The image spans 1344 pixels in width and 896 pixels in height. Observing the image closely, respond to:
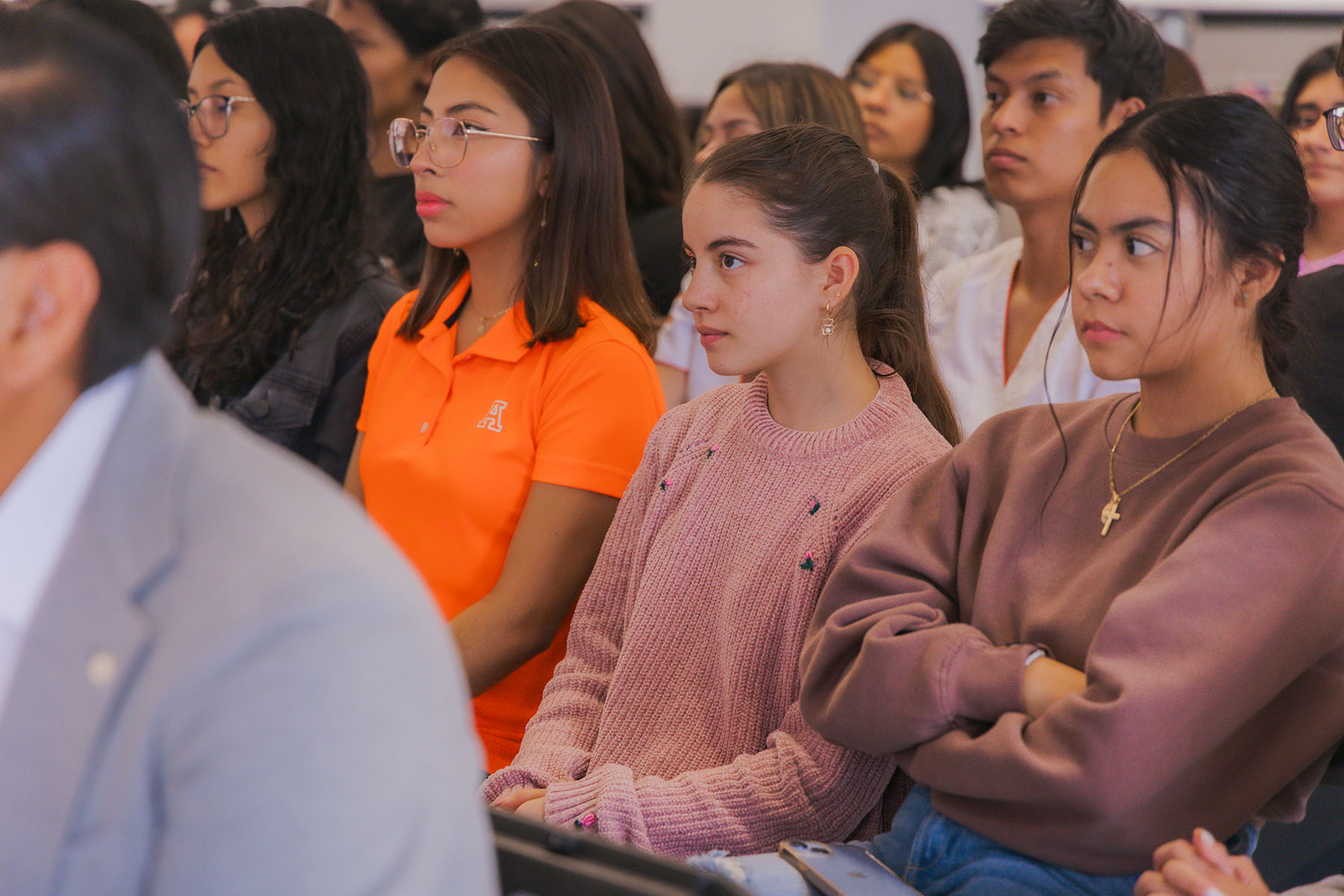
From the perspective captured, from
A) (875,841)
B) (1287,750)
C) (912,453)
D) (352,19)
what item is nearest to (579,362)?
(912,453)

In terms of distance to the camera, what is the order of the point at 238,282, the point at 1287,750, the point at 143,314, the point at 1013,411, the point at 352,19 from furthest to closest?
the point at 352,19 < the point at 238,282 < the point at 1013,411 < the point at 1287,750 < the point at 143,314

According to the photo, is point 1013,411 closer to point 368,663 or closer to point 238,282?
point 368,663

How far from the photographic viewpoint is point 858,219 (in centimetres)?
179

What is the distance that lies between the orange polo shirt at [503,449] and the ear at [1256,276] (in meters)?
0.91

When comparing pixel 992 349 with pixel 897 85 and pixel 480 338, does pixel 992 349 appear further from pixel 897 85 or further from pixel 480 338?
pixel 897 85

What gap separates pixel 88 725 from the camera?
721mm

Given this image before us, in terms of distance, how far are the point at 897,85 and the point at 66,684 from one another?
3.21 metres

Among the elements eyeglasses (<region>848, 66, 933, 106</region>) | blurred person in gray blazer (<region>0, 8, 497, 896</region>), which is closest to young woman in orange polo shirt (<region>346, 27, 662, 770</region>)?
blurred person in gray blazer (<region>0, 8, 497, 896</region>)

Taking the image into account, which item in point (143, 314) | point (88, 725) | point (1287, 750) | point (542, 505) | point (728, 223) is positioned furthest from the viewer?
point (542, 505)

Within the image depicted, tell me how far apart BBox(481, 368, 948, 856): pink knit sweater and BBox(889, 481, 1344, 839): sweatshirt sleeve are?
0.32 metres

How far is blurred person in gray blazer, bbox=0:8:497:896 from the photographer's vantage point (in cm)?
71

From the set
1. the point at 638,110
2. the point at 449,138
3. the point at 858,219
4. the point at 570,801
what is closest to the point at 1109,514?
the point at 858,219

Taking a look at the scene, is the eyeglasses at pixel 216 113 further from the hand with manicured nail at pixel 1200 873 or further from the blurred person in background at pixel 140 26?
the hand with manicured nail at pixel 1200 873

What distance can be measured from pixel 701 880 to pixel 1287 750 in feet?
2.24
